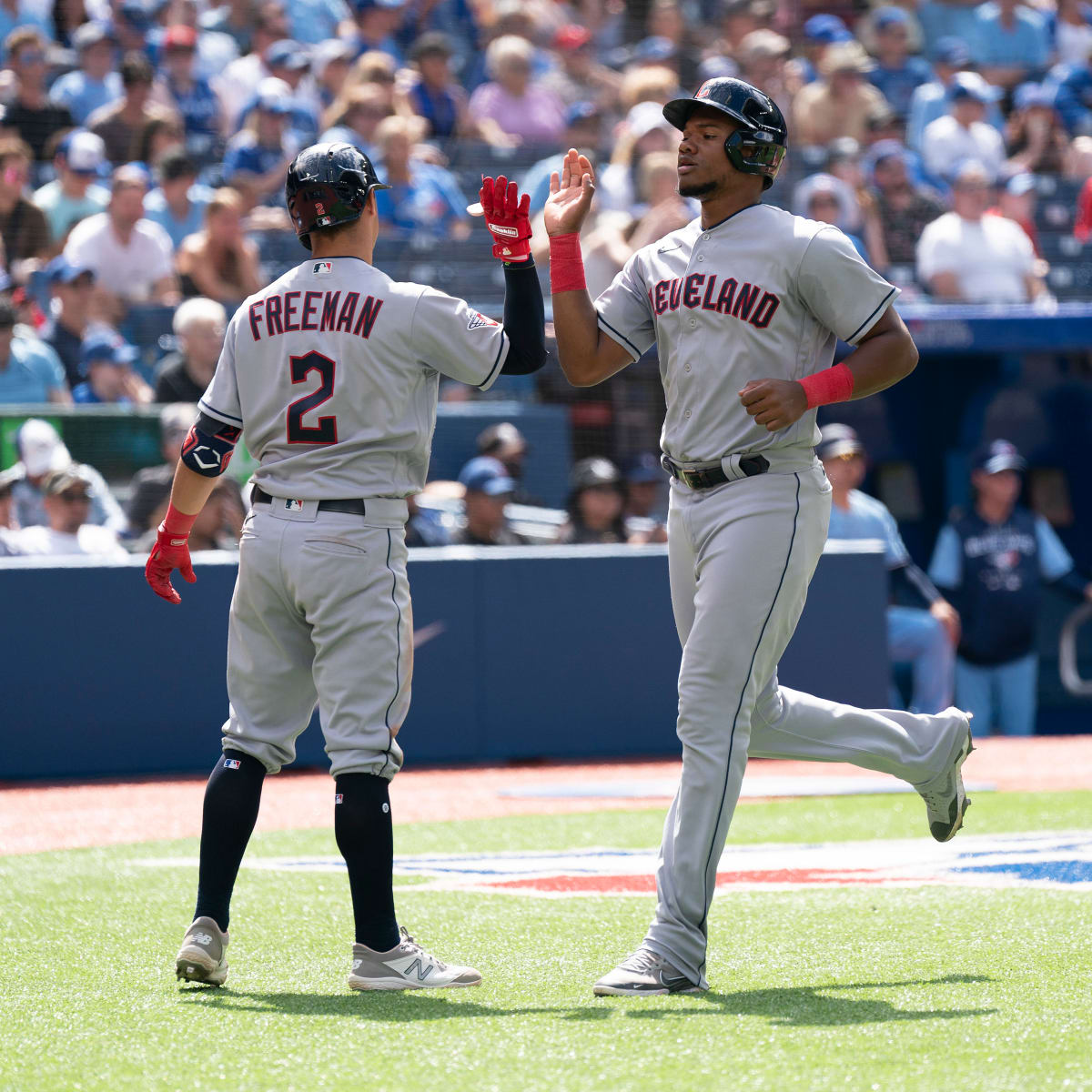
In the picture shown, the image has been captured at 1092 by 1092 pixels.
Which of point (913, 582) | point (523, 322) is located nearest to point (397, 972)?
point (523, 322)

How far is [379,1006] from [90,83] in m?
9.42

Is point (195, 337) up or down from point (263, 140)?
down

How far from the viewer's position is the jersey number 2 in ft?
12.3

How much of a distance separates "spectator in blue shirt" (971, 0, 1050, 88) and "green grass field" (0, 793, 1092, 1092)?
1201 cm

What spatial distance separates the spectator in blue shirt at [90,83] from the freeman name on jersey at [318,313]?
8.49 m

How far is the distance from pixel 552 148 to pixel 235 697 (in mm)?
9232

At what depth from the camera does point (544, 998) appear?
11.8 feet

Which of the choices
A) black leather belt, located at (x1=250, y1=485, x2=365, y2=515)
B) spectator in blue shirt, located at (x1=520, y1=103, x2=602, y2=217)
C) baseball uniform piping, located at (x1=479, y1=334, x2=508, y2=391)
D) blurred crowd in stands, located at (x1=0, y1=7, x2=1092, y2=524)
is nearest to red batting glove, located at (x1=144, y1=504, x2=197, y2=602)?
black leather belt, located at (x1=250, y1=485, x2=365, y2=515)

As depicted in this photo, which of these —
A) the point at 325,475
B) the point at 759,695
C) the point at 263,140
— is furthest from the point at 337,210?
the point at 263,140

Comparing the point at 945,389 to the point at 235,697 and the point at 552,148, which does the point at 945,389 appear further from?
the point at 235,697

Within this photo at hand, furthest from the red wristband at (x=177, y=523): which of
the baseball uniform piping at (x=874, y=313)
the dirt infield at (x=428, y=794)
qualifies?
the dirt infield at (x=428, y=794)

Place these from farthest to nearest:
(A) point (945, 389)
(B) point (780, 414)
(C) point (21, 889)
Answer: (A) point (945, 389), (C) point (21, 889), (B) point (780, 414)

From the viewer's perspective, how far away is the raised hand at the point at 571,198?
153 inches

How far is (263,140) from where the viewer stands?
1134 cm
